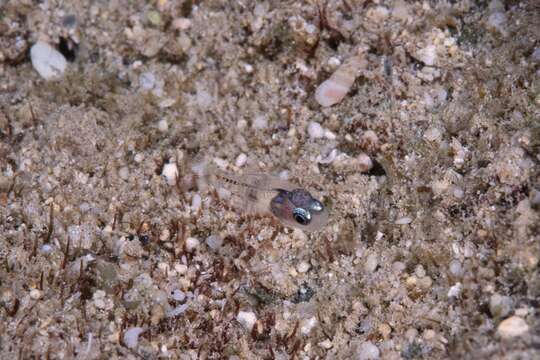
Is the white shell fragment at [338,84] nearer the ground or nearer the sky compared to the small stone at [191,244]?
nearer the sky

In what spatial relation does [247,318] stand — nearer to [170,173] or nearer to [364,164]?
[170,173]

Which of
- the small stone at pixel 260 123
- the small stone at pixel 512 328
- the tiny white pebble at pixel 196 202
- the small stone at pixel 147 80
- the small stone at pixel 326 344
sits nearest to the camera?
the small stone at pixel 512 328

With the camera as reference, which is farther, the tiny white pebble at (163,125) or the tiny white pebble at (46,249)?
the tiny white pebble at (163,125)

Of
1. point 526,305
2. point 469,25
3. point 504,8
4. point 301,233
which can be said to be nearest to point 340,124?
point 301,233

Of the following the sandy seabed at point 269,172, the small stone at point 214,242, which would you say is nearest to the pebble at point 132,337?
the sandy seabed at point 269,172

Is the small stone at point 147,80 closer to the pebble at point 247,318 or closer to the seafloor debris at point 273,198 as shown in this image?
the seafloor debris at point 273,198

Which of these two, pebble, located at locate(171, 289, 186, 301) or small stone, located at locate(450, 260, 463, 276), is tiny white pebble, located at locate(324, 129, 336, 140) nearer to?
small stone, located at locate(450, 260, 463, 276)
